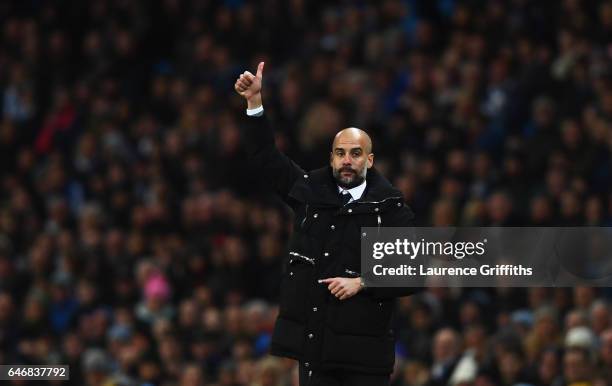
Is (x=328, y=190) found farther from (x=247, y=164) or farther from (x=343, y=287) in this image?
(x=247, y=164)

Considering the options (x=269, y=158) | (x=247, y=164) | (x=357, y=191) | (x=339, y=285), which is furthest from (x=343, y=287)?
(x=247, y=164)

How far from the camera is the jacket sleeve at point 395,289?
7848mm

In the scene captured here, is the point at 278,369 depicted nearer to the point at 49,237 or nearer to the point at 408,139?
the point at 408,139

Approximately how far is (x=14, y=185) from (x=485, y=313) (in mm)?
6509

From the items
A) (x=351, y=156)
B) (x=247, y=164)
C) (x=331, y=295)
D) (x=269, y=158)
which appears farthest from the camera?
(x=247, y=164)

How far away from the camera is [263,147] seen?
816 cm

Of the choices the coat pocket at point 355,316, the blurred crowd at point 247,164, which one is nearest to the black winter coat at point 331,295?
the coat pocket at point 355,316

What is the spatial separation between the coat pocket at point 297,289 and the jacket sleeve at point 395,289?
31cm

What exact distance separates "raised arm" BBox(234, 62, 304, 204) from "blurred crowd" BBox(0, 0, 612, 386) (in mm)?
3414

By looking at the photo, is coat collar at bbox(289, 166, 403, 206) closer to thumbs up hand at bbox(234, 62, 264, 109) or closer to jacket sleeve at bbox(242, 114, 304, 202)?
jacket sleeve at bbox(242, 114, 304, 202)

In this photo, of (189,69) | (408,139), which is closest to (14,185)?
(189,69)

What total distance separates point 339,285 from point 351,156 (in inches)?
27.4

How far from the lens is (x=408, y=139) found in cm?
1469

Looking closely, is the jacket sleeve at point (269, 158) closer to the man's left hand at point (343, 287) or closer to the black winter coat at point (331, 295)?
the black winter coat at point (331, 295)
